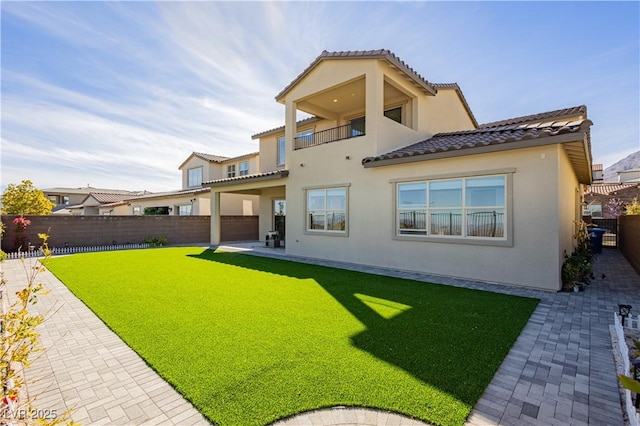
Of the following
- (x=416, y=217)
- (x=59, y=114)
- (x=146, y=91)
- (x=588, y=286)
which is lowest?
(x=588, y=286)

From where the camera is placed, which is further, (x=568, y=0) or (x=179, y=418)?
(x=568, y=0)

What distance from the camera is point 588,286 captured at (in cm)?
835

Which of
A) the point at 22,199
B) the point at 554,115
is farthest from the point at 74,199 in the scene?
the point at 554,115

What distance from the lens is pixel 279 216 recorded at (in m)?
19.3

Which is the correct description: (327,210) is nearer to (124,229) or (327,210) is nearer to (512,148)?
(512,148)

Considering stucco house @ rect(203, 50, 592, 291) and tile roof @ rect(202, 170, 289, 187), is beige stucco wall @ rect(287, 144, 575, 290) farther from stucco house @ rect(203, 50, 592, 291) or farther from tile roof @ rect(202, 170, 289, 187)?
tile roof @ rect(202, 170, 289, 187)

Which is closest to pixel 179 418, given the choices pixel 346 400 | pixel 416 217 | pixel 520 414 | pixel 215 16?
pixel 346 400

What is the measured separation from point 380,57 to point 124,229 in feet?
58.3

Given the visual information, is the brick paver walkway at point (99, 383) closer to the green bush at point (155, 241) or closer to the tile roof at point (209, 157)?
the green bush at point (155, 241)

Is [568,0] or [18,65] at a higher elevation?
[568,0]

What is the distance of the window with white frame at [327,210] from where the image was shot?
12.1 meters

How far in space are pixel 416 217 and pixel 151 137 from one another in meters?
17.4

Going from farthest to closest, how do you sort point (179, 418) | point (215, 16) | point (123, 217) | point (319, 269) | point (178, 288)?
point (123, 217)
point (319, 269)
point (215, 16)
point (178, 288)
point (179, 418)

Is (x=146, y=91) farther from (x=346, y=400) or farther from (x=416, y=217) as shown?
(x=346, y=400)
